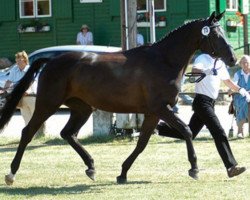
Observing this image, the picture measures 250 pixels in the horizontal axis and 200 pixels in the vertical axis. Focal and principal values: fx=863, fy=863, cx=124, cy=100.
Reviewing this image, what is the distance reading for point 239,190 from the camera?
393 inches

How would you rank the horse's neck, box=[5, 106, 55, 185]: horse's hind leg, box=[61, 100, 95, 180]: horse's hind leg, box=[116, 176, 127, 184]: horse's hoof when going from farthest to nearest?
box=[61, 100, 95, 180]: horse's hind leg → box=[5, 106, 55, 185]: horse's hind leg → box=[116, 176, 127, 184]: horse's hoof → the horse's neck

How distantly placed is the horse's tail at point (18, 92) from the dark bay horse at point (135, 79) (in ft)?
1.12

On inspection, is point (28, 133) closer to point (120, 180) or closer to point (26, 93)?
point (120, 180)

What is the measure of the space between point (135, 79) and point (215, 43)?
3.60 feet

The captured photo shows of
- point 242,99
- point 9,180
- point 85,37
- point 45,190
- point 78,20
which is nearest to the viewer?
point 45,190

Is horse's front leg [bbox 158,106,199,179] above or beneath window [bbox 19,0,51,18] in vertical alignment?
beneath

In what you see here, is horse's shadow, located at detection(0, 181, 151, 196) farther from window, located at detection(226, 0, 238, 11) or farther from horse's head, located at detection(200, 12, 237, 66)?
window, located at detection(226, 0, 238, 11)

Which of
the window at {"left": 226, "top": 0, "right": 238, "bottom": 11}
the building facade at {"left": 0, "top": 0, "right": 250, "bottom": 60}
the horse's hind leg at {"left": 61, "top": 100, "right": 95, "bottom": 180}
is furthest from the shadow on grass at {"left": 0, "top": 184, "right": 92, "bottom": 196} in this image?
the window at {"left": 226, "top": 0, "right": 238, "bottom": 11}

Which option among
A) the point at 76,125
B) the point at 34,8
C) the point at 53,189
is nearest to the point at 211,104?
the point at 76,125

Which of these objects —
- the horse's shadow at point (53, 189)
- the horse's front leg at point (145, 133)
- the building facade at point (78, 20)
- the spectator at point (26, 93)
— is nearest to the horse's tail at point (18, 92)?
the horse's shadow at point (53, 189)

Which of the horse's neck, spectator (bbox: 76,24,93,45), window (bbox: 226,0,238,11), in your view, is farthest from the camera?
window (bbox: 226,0,238,11)

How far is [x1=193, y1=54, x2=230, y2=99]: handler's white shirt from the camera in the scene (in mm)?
11227

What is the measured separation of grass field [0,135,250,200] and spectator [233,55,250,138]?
34.7 inches

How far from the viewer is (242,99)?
668 inches
